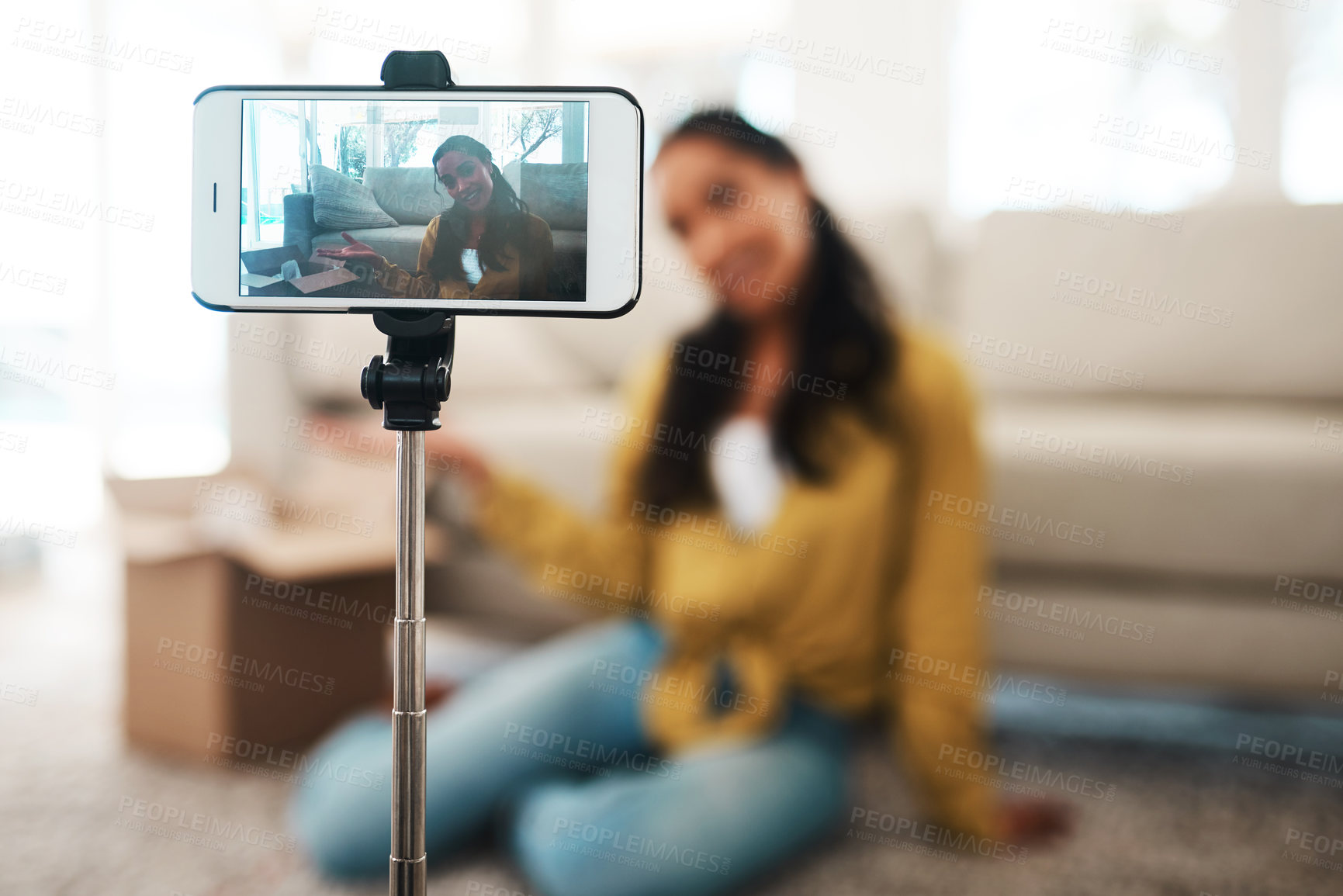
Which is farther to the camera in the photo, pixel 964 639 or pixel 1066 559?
pixel 1066 559

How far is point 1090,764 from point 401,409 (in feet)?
3.81

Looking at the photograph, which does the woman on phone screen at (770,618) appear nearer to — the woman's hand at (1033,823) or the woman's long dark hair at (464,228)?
the woman's hand at (1033,823)

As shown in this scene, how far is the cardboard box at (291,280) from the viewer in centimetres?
40

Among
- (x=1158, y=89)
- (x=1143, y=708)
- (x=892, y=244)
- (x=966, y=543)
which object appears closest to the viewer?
(x=966, y=543)

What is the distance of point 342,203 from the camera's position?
41 cm

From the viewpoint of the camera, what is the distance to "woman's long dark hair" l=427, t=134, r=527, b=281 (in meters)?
0.40

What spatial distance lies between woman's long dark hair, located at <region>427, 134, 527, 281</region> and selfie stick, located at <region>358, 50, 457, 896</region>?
22 millimetres

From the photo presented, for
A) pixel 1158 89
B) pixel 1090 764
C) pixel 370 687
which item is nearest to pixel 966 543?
pixel 1090 764

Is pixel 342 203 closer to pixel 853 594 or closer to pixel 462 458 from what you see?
pixel 462 458

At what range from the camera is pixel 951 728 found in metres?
0.97

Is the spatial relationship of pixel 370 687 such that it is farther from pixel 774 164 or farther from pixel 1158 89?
pixel 1158 89

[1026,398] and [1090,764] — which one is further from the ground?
[1026,398]

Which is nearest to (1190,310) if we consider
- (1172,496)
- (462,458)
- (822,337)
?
(1172,496)

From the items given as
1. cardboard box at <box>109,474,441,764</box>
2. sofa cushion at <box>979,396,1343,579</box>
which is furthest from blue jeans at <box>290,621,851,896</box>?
sofa cushion at <box>979,396,1343,579</box>
